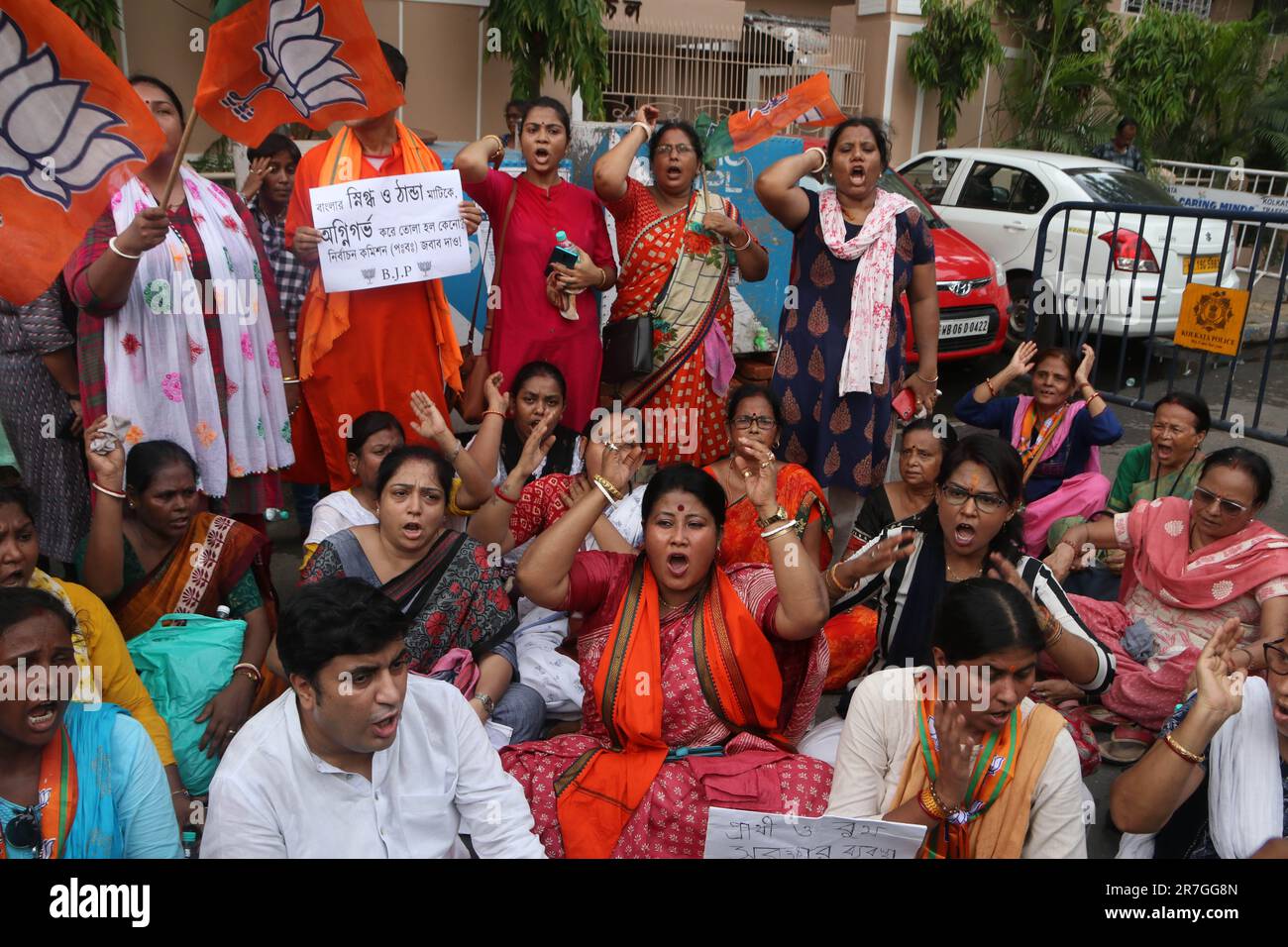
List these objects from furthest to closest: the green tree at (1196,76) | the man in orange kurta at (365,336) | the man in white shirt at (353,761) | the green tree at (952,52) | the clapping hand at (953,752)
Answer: the green tree at (1196,76) → the green tree at (952,52) → the man in orange kurta at (365,336) → the clapping hand at (953,752) → the man in white shirt at (353,761)

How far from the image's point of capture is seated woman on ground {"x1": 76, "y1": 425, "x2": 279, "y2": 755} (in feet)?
10.8

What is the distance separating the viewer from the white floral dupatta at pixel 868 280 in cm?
448

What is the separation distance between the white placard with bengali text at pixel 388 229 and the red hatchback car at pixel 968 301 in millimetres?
4464

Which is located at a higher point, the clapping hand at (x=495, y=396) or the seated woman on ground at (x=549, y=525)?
the clapping hand at (x=495, y=396)

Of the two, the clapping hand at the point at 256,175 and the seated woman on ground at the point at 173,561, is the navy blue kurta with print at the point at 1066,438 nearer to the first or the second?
the seated woman on ground at the point at 173,561

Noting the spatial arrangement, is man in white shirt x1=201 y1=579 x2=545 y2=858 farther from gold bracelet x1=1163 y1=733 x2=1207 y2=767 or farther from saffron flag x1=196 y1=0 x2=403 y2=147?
saffron flag x1=196 y1=0 x2=403 y2=147

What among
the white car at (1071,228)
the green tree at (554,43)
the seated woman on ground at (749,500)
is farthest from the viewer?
the green tree at (554,43)

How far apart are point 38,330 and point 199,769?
5.34 ft

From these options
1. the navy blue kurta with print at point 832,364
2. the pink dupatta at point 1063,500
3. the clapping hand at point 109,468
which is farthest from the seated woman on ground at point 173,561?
the pink dupatta at point 1063,500

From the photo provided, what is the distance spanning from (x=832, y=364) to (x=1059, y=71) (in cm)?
1106

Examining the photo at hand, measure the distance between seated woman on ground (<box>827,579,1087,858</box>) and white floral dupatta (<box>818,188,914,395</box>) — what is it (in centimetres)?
208

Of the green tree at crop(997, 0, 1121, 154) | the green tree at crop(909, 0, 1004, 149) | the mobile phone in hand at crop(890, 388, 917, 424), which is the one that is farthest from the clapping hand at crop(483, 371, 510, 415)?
the green tree at crop(997, 0, 1121, 154)

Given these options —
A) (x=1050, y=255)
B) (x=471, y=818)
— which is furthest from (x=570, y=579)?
(x=1050, y=255)

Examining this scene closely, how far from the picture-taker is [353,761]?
2.39 metres
